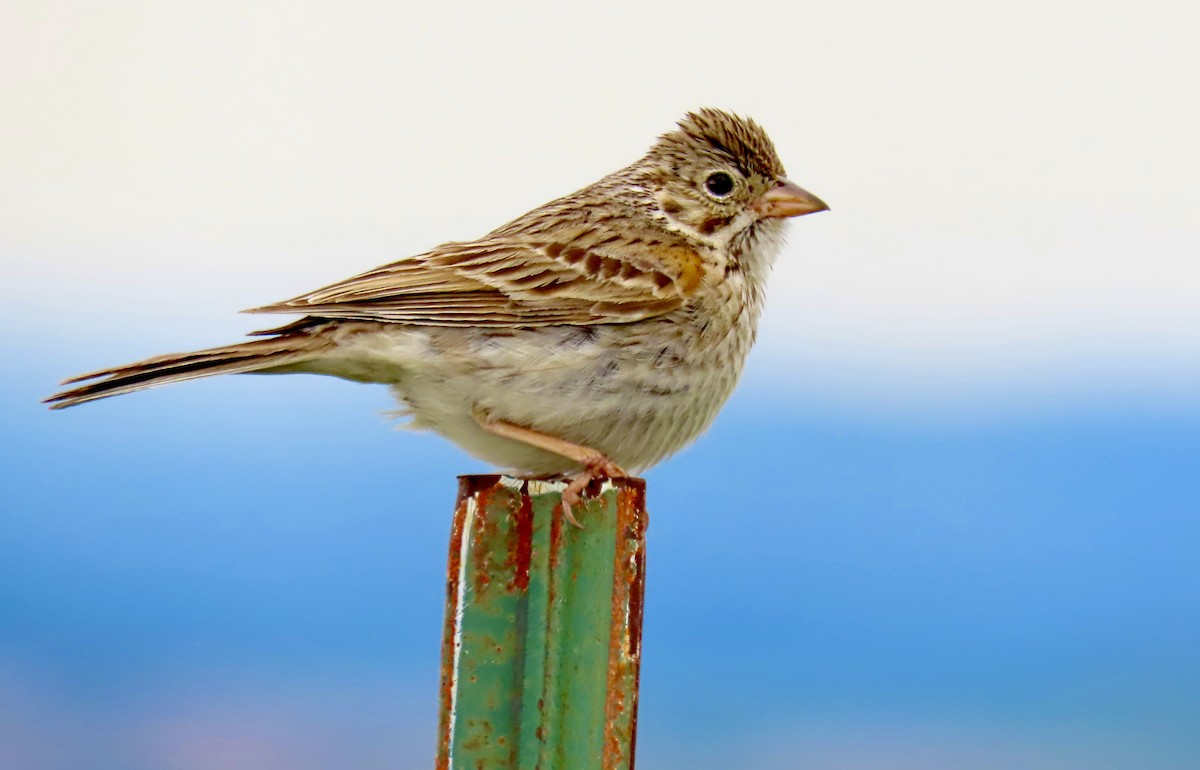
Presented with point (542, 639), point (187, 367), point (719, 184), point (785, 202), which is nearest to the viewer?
point (542, 639)

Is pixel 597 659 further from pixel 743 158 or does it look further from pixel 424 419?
pixel 743 158

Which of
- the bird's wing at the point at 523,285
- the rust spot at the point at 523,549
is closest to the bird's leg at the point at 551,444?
the bird's wing at the point at 523,285

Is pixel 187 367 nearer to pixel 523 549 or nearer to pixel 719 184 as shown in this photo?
pixel 523 549

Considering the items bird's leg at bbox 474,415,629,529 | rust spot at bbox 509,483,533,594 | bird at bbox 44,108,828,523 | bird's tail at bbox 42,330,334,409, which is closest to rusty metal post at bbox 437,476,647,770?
rust spot at bbox 509,483,533,594

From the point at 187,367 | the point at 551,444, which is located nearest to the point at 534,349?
the point at 551,444

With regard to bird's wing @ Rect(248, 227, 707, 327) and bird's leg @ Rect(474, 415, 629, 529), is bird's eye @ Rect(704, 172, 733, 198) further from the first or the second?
bird's leg @ Rect(474, 415, 629, 529)

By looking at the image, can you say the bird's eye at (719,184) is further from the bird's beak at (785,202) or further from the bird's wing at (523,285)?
the bird's wing at (523,285)

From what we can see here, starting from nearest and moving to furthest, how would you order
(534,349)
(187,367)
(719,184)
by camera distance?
(187,367) → (534,349) → (719,184)
